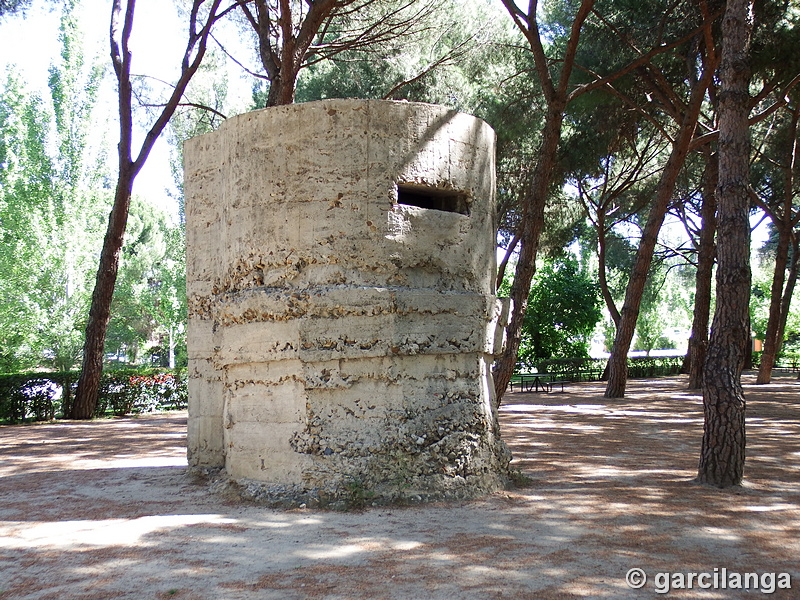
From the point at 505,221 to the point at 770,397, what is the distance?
879 centimetres

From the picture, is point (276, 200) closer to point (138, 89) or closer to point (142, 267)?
point (138, 89)

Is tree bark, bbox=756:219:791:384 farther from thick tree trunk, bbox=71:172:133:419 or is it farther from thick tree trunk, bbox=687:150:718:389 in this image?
thick tree trunk, bbox=71:172:133:419

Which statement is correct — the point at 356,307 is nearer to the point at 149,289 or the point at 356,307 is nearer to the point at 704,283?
the point at 704,283

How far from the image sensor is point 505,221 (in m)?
21.6

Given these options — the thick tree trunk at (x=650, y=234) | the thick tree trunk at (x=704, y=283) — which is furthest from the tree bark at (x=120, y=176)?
the thick tree trunk at (x=704, y=283)

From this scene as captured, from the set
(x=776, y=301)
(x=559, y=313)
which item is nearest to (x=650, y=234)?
(x=776, y=301)

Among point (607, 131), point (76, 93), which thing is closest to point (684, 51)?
point (607, 131)

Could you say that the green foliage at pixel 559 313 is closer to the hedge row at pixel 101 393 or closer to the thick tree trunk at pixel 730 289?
the hedge row at pixel 101 393

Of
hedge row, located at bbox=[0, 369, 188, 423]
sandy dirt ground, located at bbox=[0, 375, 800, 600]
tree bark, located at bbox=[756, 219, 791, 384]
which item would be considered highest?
tree bark, located at bbox=[756, 219, 791, 384]

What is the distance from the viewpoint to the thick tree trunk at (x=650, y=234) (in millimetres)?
13875

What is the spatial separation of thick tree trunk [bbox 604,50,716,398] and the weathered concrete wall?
8885 mm

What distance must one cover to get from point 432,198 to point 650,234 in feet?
32.1

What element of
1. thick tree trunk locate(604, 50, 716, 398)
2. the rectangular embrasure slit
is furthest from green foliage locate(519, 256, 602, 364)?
the rectangular embrasure slit

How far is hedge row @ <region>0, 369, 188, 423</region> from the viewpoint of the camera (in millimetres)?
13211
